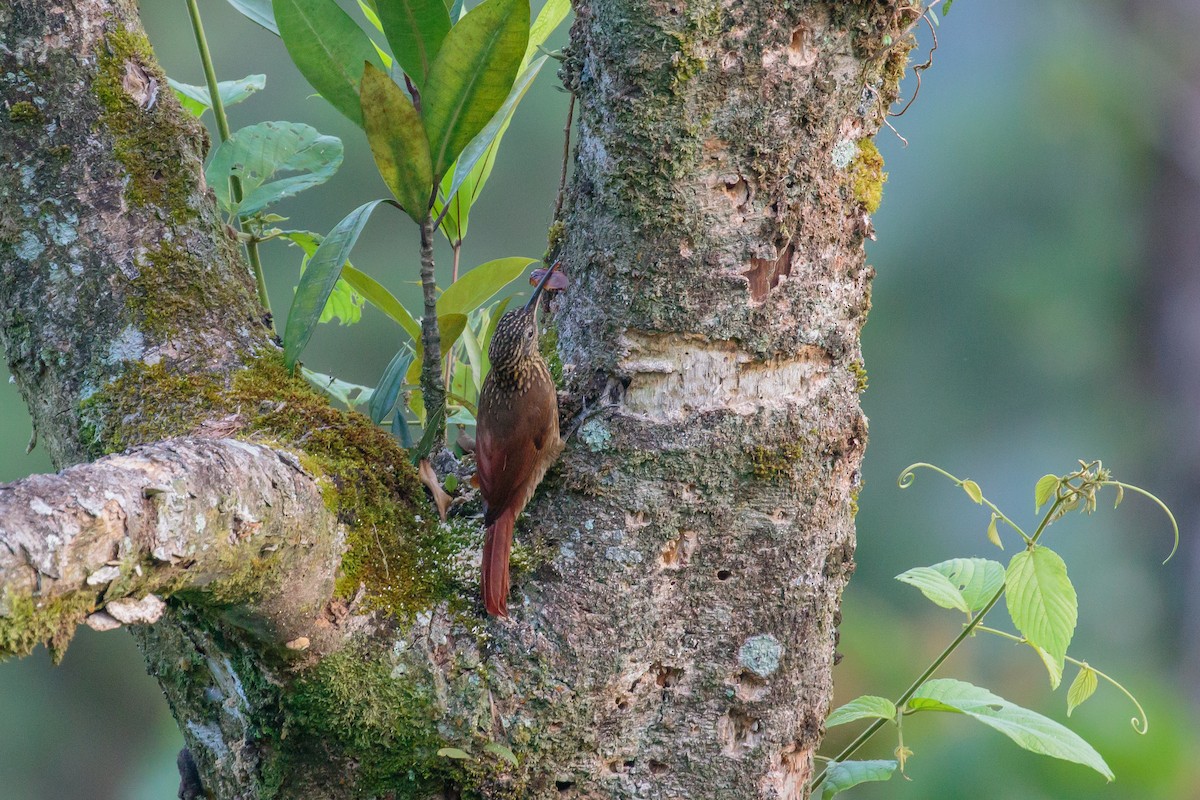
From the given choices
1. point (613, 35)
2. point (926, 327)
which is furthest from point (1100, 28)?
point (613, 35)

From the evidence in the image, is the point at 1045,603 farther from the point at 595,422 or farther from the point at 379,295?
the point at 379,295

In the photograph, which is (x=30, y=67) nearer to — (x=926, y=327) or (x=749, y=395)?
(x=749, y=395)

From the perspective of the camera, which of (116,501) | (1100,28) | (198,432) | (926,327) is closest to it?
(116,501)

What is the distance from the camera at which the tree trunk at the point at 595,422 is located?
1.35m

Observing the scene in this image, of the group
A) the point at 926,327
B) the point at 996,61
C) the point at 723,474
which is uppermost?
the point at 996,61

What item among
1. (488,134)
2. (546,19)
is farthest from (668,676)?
(546,19)

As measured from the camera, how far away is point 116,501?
920 millimetres

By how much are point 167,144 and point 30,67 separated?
0.67 ft

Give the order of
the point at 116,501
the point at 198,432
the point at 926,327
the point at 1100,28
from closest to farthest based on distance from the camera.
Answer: the point at 116,501 < the point at 198,432 < the point at 1100,28 < the point at 926,327

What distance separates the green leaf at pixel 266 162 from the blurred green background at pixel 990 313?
4.06m

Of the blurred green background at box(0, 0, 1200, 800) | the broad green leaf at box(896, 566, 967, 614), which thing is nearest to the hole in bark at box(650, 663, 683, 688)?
the broad green leaf at box(896, 566, 967, 614)

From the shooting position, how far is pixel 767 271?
1434 mm

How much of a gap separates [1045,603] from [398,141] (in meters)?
1.12

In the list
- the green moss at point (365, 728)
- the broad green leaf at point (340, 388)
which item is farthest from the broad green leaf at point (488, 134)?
the green moss at point (365, 728)
